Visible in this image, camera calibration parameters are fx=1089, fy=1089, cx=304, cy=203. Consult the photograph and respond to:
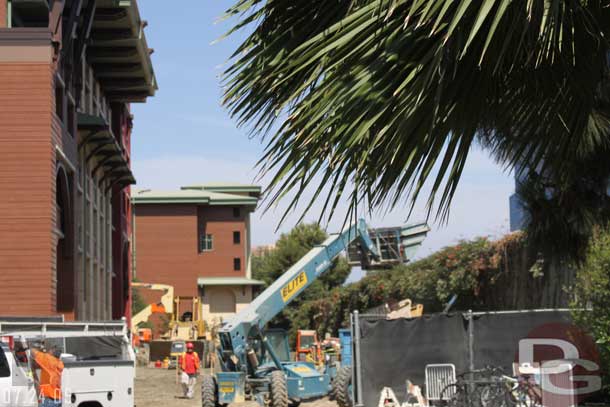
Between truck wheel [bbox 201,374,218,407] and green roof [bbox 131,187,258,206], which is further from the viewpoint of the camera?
green roof [bbox 131,187,258,206]

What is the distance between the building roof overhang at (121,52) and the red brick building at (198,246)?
36.4m

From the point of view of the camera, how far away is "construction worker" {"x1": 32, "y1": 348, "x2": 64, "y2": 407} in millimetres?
18672

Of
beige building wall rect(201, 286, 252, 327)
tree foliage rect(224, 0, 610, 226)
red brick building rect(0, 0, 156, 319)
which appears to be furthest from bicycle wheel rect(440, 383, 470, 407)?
beige building wall rect(201, 286, 252, 327)

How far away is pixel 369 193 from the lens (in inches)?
172

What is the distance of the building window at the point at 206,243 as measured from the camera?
86.6 m

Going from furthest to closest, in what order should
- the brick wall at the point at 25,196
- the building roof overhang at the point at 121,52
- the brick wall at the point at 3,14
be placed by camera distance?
the building roof overhang at the point at 121,52, the brick wall at the point at 3,14, the brick wall at the point at 25,196

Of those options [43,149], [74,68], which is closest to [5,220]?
[43,149]

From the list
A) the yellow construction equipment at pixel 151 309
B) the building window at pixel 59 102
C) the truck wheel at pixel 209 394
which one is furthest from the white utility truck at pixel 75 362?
the yellow construction equipment at pixel 151 309

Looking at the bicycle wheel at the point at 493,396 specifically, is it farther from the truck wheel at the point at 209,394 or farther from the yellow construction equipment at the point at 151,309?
the yellow construction equipment at the point at 151,309

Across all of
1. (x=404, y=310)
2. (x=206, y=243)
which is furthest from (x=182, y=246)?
(x=404, y=310)

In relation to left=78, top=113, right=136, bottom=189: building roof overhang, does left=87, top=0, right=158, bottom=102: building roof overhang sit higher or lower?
higher

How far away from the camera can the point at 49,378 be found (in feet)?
62.1

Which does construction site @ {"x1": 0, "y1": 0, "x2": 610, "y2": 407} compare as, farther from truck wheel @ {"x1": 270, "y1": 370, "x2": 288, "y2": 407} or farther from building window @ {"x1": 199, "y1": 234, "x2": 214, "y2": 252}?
building window @ {"x1": 199, "y1": 234, "x2": 214, "y2": 252}

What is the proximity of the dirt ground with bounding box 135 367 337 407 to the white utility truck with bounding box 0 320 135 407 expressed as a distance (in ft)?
18.5
